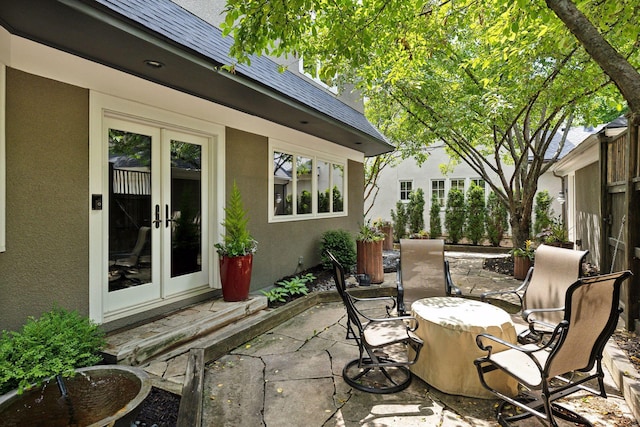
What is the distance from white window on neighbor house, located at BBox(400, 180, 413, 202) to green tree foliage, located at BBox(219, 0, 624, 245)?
671 centimetres

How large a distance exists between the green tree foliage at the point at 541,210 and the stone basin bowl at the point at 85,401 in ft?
44.7

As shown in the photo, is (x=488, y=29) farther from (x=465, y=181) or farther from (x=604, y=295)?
(x=465, y=181)

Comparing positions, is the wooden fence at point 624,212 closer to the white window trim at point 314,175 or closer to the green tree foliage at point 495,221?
the white window trim at point 314,175

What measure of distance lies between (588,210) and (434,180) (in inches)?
302

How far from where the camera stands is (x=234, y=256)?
480cm

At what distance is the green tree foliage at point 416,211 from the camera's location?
14.9 meters

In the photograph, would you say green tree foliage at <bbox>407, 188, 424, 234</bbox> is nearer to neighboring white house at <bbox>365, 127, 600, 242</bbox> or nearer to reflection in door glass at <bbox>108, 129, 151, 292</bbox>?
neighboring white house at <bbox>365, 127, 600, 242</bbox>

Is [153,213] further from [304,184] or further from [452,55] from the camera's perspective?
[452,55]

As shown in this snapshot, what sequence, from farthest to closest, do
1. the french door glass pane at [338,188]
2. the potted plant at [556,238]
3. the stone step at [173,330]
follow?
the french door glass pane at [338,188] < the potted plant at [556,238] < the stone step at [173,330]

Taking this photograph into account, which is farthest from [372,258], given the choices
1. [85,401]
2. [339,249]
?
[85,401]

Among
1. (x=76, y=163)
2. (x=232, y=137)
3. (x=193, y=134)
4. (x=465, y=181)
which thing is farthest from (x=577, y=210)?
(x=76, y=163)

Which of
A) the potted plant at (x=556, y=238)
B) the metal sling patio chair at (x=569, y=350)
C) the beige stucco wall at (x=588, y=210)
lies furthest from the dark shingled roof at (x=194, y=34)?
the beige stucco wall at (x=588, y=210)

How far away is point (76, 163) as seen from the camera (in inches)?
140

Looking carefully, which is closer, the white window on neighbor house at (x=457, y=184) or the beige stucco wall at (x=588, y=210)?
the beige stucco wall at (x=588, y=210)
